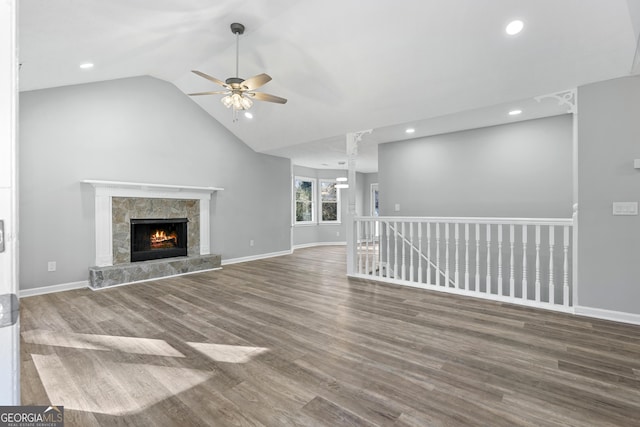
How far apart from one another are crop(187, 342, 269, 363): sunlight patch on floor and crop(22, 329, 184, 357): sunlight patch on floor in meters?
0.18

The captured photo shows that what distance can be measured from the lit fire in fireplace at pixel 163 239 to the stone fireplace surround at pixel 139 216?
28cm

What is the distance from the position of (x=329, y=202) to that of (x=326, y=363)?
8049 mm

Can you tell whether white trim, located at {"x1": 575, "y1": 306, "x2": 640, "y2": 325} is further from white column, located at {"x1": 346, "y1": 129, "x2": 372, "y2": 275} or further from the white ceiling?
white column, located at {"x1": 346, "y1": 129, "x2": 372, "y2": 275}

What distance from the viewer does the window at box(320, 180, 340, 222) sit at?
10.0 m

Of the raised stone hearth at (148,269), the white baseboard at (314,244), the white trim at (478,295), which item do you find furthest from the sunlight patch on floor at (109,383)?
the white baseboard at (314,244)

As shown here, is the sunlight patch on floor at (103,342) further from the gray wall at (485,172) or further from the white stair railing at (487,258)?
the gray wall at (485,172)

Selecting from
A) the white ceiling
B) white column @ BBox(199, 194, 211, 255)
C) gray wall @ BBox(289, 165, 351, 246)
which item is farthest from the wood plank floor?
gray wall @ BBox(289, 165, 351, 246)

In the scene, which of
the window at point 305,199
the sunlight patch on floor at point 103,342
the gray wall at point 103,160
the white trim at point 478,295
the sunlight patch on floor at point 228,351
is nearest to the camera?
the sunlight patch on floor at point 228,351

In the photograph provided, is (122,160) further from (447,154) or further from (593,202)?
(593,202)

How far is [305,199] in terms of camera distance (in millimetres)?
9609

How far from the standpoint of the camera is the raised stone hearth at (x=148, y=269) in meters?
4.39

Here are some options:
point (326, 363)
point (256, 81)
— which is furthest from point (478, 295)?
point (256, 81)

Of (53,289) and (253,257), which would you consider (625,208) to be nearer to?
(253,257)

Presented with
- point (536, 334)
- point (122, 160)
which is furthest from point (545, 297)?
point (122, 160)
